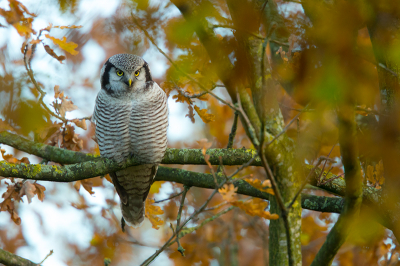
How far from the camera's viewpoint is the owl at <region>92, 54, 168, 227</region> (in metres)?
4.62

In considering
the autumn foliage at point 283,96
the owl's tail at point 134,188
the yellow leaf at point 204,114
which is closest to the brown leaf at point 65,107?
the autumn foliage at point 283,96

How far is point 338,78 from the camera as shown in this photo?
162 cm

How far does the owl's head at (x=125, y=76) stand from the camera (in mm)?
4676

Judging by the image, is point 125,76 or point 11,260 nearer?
point 11,260

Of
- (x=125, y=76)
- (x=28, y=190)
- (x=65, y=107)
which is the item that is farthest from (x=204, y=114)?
(x=28, y=190)

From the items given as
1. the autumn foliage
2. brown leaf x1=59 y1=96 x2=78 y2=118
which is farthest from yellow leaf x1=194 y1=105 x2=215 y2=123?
brown leaf x1=59 y1=96 x2=78 y2=118

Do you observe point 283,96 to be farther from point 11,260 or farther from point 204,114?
point 11,260

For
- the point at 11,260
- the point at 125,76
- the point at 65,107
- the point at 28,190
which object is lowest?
the point at 11,260

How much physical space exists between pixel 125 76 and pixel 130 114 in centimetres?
49

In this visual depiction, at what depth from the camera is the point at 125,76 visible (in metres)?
4.68

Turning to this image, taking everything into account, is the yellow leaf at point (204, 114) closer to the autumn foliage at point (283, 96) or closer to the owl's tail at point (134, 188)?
the autumn foliage at point (283, 96)

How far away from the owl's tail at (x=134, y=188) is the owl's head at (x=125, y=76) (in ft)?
3.40

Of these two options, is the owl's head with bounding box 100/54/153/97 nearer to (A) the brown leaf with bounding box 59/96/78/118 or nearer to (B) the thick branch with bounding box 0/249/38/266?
(A) the brown leaf with bounding box 59/96/78/118

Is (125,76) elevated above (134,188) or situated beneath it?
elevated above
